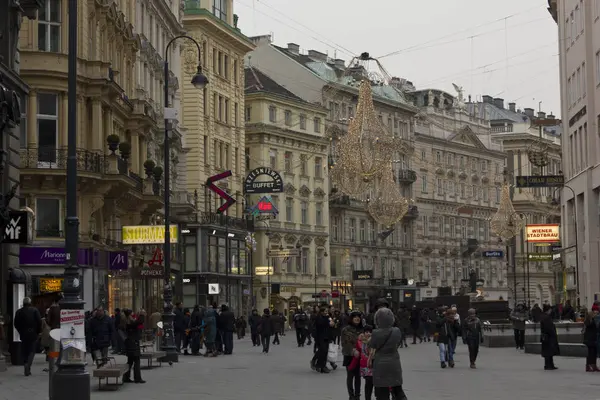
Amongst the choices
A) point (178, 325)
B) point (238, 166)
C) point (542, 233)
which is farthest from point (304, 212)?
point (178, 325)

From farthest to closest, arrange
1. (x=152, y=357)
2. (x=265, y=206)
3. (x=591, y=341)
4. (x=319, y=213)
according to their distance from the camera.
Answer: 1. (x=319, y=213)
2. (x=265, y=206)
3. (x=152, y=357)
4. (x=591, y=341)

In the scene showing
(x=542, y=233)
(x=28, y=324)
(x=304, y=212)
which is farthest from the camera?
(x=304, y=212)

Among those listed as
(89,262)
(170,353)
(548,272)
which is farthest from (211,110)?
(548,272)

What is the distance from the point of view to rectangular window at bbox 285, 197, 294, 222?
9965 centimetres

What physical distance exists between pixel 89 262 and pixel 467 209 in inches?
3322

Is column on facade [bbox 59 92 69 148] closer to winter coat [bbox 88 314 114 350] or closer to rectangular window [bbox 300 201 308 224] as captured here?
winter coat [bbox 88 314 114 350]

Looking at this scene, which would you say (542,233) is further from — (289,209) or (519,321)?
(519,321)

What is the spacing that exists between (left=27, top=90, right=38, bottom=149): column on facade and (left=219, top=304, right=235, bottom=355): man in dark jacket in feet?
28.3

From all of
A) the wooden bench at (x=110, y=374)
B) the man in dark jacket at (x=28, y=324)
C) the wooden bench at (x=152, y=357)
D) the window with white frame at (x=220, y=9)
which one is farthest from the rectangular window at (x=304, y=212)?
the wooden bench at (x=110, y=374)

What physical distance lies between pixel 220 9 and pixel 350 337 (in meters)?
62.7

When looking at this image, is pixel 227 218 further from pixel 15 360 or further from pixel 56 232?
pixel 15 360

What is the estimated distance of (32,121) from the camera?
44719mm

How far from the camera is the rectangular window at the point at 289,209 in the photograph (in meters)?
99.7

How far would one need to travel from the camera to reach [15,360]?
34000 mm
